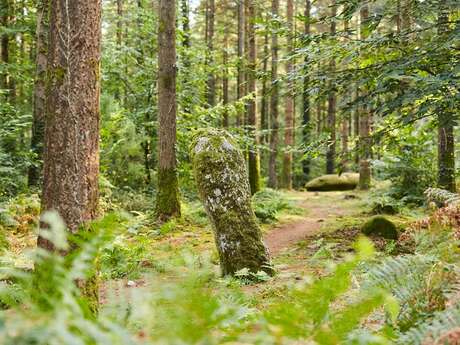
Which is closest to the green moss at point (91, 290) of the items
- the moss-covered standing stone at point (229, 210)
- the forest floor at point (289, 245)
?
the forest floor at point (289, 245)

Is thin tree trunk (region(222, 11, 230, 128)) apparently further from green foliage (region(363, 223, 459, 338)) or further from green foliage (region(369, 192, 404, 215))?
green foliage (region(363, 223, 459, 338))

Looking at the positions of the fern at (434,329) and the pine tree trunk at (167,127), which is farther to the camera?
the pine tree trunk at (167,127)

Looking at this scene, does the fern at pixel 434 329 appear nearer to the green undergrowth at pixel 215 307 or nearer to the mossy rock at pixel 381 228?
the green undergrowth at pixel 215 307

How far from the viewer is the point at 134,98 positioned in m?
18.2

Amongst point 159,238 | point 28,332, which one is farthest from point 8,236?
point 28,332

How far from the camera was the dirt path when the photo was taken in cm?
1023

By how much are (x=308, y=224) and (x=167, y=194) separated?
3755 mm

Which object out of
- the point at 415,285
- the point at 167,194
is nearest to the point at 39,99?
the point at 167,194

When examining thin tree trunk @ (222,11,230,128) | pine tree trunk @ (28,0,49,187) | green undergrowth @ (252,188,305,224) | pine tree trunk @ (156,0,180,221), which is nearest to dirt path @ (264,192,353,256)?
green undergrowth @ (252,188,305,224)

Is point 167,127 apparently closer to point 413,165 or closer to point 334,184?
point 413,165

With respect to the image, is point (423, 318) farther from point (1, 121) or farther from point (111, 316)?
point (1, 121)

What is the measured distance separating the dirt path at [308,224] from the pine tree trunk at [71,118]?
512 cm

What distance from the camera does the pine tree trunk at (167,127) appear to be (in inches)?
473

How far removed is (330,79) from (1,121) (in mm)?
9021
